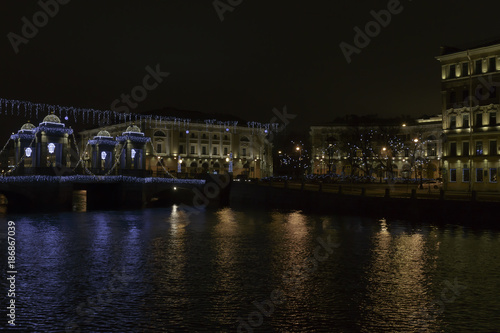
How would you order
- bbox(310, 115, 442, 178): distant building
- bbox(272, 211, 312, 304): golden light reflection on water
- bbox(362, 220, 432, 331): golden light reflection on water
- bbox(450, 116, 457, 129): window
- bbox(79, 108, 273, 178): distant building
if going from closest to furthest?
bbox(362, 220, 432, 331): golden light reflection on water < bbox(272, 211, 312, 304): golden light reflection on water < bbox(450, 116, 457, 129): window < bbox(310, 115, 442, 178): distant building < bbox(79, 108, 273, 178): distant building

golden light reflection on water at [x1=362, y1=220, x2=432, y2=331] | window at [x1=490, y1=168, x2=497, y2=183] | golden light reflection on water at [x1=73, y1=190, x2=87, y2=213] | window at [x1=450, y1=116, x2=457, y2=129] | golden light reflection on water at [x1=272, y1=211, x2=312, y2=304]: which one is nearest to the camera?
golden light reflection on water at [x1=362, y1=220, x2=432, y2=331]

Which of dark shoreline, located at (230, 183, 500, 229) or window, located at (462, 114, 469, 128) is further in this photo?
window, located at (462, 114, 469, 128)

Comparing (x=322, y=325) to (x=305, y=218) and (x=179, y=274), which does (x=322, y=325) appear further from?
(x=305, y=218)

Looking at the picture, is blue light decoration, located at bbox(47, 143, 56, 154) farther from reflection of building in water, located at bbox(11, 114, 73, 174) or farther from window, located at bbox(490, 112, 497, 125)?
window, located at bbox(490, 112, 497, 125)

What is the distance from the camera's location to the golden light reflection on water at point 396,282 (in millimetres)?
15016

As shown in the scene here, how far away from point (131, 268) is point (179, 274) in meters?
2.55

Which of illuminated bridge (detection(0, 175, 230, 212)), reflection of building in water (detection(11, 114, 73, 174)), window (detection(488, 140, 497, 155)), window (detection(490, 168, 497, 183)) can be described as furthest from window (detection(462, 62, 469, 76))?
reflection of building in water (detection(11, 114, 73, 174))

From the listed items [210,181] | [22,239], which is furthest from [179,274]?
[210,181]

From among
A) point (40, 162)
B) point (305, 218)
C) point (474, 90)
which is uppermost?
point (474, 90)

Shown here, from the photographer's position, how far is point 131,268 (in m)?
21.9

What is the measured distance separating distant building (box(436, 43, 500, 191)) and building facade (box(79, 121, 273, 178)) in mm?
53738

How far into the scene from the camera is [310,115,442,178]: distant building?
94.6 m

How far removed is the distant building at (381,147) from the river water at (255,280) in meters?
59.7

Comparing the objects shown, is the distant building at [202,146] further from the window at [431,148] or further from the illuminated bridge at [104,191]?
the illuminated bridge at [104,191]
